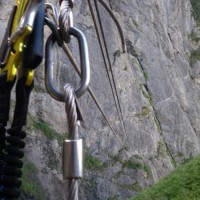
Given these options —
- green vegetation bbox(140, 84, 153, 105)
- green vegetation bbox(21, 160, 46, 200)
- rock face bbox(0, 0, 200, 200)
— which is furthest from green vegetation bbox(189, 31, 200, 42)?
green vegetation bbox(21, 160, 46, 200)

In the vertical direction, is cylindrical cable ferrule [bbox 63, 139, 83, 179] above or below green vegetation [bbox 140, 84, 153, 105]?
below

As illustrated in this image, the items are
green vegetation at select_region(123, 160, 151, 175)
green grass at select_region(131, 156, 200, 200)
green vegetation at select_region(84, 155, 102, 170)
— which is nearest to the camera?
green grass at select_region(131, 156, 200, 200)

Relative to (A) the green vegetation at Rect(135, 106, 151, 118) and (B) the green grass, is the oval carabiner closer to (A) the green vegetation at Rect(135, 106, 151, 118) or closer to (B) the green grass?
(B) the green grass

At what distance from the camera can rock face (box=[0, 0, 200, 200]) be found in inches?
304

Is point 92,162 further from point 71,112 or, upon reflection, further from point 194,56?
point 71,112

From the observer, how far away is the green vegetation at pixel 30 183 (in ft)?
22.5

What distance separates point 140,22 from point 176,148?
260 centimetres

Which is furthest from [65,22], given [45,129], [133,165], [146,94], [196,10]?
[196,10]

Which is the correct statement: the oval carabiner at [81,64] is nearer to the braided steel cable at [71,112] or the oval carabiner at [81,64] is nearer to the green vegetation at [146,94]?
the braided steel cable at [71,112]

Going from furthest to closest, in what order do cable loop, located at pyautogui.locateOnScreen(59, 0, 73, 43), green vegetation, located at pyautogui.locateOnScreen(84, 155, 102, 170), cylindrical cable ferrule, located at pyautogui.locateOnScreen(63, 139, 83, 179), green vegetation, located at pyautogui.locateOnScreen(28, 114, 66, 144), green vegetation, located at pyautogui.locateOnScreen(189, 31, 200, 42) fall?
green vegetation, located at pyautogui.locateOnScreen(189, 31, 200, 42) < green vegetation, located at pyautogui.locateOnScreen(84, 155, 102, 170) < green vegetation, located at pyautogui.locateOnScreen(28, 114, 66, 144) < cable loop, located at pyautogui.locateOnScreen(59, 0, 73, 43) < cylindrical cable ferrule, located at pyautogui.locateOnScreen(63, 139, 83, 179)

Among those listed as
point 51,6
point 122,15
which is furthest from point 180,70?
point 51,6

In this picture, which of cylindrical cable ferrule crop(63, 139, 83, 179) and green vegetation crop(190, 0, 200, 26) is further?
green vegetation crop(190, 0, 200, 26)

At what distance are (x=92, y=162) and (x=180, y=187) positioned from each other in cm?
419

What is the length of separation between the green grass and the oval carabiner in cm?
292
